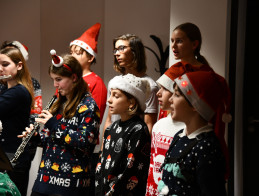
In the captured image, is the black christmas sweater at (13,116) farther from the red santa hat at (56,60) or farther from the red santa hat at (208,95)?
the red santa hat at (208,95)

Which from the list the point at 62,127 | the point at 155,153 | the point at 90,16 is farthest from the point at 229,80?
the point at 90,16

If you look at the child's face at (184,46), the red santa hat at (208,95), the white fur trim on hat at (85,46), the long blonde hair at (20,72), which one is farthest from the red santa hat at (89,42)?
the red santa hat at (208,95)

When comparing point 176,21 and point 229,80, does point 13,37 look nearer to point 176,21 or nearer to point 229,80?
point 176,21

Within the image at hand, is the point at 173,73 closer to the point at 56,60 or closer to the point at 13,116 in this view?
the point at 56,60

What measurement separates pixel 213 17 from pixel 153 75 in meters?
1.41

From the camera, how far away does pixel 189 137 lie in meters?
1.88

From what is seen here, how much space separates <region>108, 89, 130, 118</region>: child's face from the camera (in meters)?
2.40

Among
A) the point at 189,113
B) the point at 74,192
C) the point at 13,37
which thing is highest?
the point at 13,37

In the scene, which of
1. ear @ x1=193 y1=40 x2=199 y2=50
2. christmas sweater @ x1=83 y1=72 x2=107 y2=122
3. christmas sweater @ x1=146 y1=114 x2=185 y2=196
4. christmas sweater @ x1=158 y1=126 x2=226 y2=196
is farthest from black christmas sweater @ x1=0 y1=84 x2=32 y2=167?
christmas sweater @ x1=158 y1=126 x2=226 y2=196

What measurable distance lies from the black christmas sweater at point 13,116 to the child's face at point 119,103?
77 centimetres

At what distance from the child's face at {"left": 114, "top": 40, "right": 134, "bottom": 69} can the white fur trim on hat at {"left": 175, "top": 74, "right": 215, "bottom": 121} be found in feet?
4.73

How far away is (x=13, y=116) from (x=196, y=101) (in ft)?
4.79

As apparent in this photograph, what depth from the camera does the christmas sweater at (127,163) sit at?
2.27m

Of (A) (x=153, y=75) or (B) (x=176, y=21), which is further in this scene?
(A) (x=153, y=75)
